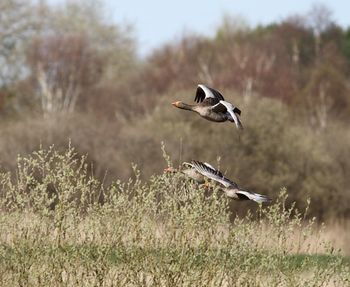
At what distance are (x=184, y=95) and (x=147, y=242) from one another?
2311 centimetres

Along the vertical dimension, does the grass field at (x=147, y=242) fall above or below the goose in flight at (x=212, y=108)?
below

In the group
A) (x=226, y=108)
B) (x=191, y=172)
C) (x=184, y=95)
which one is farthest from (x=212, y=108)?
(x=184, y=95)

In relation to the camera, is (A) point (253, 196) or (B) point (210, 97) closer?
(A) point (253, 196)

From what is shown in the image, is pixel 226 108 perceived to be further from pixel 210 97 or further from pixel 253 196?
pixel 253 196

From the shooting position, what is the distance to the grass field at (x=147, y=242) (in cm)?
899

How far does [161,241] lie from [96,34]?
5720cm

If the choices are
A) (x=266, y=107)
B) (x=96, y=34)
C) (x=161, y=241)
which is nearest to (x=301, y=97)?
(x=96, y=34)

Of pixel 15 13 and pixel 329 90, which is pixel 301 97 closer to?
pixel 329 90

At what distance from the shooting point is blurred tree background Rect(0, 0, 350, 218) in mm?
29797

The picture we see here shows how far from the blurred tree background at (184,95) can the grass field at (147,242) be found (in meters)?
17.3

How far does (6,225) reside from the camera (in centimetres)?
944

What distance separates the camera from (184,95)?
32.1m

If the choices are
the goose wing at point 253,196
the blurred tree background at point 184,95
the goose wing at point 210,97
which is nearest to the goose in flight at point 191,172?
the goose wing at point 253,196

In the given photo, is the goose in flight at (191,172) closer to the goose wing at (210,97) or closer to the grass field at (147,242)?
the grass field at (147,242)
